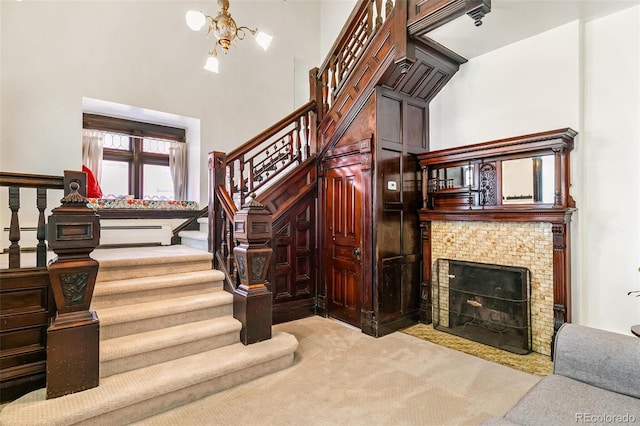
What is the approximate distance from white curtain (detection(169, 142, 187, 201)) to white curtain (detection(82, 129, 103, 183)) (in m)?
0.95

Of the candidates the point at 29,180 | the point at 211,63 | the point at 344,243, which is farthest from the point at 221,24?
the point at 344,243

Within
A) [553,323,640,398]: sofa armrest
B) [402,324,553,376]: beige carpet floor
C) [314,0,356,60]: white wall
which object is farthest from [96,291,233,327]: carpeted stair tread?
[314,0,356,60]: white wall

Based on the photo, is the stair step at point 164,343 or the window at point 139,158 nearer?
the stair step at point 164,343

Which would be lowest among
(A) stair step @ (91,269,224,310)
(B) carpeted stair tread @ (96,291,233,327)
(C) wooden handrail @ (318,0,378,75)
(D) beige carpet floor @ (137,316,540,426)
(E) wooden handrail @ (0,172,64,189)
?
(D) beige carpet floor @ (137,316,540,426)

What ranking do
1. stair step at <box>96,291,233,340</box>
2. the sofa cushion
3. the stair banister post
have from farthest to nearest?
the stair banister post → stair step at <box>96,291,233,340</box> → the sofa cushion

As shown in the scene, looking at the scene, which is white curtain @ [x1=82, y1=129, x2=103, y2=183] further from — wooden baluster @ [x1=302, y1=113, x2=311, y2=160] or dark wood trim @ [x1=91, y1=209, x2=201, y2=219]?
wooden baluster @ [x1=302, y1=113, x2=311, y2=160]

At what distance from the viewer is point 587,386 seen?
166 cm

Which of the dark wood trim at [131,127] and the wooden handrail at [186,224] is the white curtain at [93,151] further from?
the wooden handrail at [186,224]

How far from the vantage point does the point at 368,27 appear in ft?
12.7

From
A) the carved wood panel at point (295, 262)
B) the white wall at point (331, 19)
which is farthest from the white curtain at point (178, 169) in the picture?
the white wall at point (331, 19)

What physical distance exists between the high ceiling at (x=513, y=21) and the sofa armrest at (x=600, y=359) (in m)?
2.74

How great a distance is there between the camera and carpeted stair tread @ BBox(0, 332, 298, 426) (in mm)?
1893

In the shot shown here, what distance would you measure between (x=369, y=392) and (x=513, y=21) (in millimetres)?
3544

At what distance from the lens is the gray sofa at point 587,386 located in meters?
1.42
